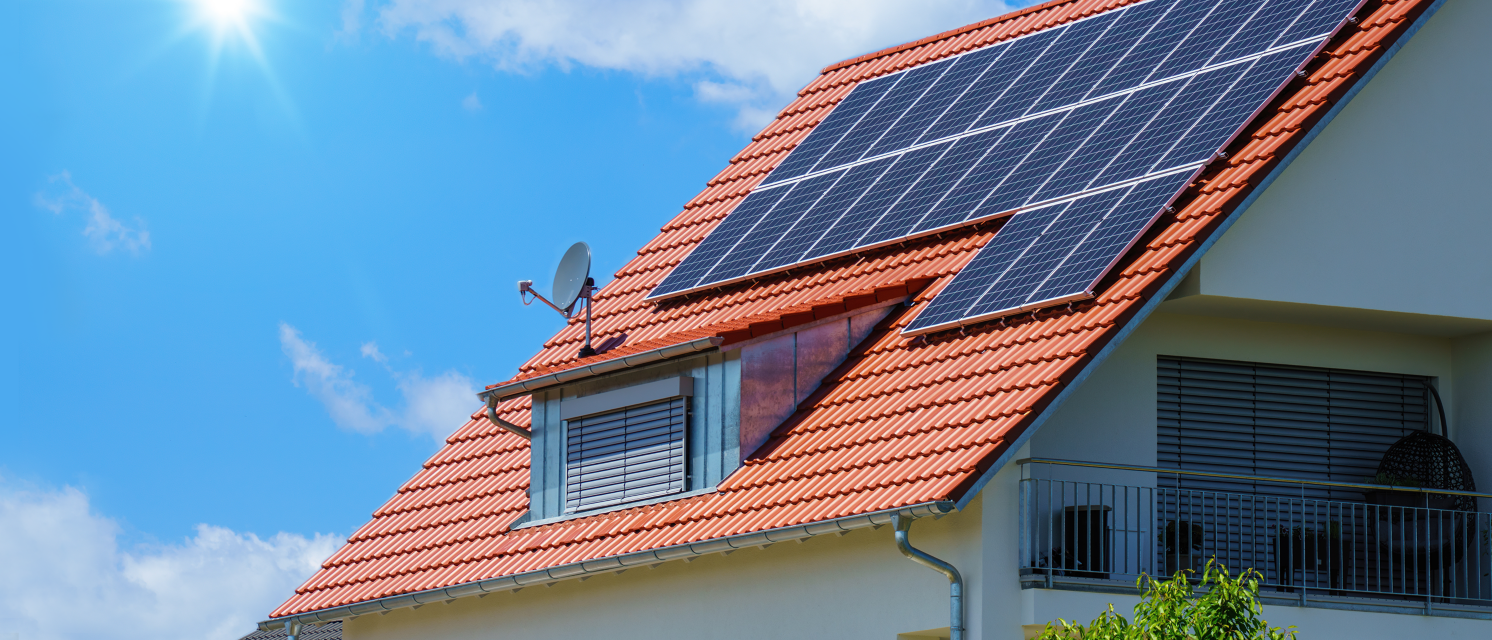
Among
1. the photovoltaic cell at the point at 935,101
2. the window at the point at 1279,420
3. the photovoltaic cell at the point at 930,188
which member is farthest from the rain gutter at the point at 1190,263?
the photovoltaic cell at the point at 935,101

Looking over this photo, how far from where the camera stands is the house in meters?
14.9

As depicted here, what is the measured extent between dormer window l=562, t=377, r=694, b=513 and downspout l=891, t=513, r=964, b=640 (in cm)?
383

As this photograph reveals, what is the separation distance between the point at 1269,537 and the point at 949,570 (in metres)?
3.92

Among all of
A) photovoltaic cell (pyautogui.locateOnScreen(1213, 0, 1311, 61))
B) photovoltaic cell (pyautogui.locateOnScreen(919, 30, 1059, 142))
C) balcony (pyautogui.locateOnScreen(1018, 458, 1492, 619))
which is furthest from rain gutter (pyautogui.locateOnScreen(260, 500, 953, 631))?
photovoltaic cell (pyautogui.locateOnScreen(1213, 0, 1311, 61))

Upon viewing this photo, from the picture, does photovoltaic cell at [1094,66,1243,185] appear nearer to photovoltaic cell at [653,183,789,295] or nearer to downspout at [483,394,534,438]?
photovoltaic cell at [653,183,789,295]

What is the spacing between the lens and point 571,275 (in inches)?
805

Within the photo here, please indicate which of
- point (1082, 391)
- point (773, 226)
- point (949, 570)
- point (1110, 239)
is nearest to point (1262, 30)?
point (1110, 239)

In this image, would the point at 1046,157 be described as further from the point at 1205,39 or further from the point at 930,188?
the point at 1205,39

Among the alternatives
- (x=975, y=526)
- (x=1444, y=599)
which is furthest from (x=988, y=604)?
(x=1444, y=599)

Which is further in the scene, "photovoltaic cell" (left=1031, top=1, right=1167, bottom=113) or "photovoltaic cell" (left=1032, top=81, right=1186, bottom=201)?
"photovoltaic cell" (left=1031, top=1, right=1167, bottom=113)

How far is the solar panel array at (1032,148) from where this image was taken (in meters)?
16.0

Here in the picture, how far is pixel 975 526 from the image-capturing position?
14383 mm

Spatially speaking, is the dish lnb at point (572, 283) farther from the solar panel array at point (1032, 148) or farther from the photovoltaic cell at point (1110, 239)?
the photovoltaic cell at point (1110, 239)

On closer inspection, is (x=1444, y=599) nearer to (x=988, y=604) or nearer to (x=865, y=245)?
(x=988, y=604)
